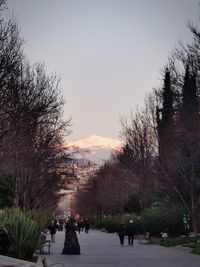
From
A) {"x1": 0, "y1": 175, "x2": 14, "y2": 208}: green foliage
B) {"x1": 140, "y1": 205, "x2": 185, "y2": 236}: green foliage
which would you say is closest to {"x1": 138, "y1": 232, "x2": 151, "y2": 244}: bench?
{"x1": 140, "y1": 205, "x2": 185, "y2": 236}: green foliage

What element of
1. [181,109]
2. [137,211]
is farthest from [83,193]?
[181,109]

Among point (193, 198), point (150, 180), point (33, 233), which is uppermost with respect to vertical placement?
point (150, 180)

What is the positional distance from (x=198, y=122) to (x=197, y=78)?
7.99 ft

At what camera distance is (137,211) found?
7312 cm

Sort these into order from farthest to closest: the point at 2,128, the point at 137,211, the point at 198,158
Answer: the point at 137,211 < the point at 198,158 < the point at 2,128

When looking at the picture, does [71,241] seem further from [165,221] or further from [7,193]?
[7,193]

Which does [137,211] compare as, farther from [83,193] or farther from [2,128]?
[83,193]

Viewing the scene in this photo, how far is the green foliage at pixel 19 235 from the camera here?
74.2ft

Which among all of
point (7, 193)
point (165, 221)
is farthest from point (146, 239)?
point (7, 193)

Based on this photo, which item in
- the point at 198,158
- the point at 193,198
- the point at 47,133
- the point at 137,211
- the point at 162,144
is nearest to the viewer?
the point at 198,158

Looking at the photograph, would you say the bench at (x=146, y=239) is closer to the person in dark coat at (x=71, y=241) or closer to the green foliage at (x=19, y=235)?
the person in dark coat at (x=71, y=241)

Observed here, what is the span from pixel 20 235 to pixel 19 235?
2.1 inches

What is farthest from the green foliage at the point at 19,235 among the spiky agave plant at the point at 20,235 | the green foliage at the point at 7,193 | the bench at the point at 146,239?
the green foliage at the point at 7,193

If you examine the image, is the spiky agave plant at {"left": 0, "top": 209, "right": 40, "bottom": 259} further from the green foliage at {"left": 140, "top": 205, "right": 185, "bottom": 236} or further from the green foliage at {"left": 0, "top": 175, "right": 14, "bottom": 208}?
the green foliage at {"left": 0, "top": 175, "right": 14, "bottom": 208}
